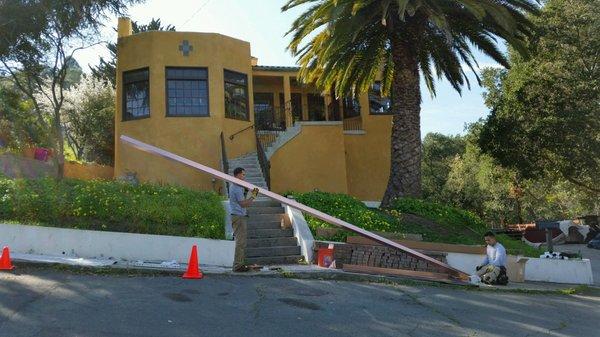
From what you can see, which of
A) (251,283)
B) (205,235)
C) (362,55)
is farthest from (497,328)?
(362,55)

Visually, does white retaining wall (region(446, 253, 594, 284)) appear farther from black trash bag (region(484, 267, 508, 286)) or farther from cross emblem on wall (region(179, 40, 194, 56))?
cross emblem on wall (region(179, 40, 194, 56))

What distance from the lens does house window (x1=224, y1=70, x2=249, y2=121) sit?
18109 mm

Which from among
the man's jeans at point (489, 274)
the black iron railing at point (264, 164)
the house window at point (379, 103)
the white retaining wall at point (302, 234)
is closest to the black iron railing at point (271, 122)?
the black iron railing at point (264, 164)

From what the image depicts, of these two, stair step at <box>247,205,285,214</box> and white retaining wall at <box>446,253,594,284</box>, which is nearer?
white retaining wall at <box>446,253,594,284</box>

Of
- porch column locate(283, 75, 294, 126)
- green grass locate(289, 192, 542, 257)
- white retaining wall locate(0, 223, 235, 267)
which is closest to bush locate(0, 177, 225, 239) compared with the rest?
white retaining wall locate(0, 223, 235, 267)

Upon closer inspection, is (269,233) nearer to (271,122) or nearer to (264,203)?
(264,203)

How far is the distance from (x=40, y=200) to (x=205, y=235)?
2951 mm

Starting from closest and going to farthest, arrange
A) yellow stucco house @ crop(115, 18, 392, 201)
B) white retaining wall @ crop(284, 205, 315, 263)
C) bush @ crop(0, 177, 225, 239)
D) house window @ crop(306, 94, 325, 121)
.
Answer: bush @ crop(0, 177, 225, 239) → white retaining wall @ crop(284, 205, 315, 263) → yellow stucco house @ crop(115, 18, 392, 201) → house window @ crop(306, 94, 325, 121)

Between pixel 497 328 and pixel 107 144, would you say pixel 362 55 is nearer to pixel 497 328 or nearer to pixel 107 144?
pixel 497 328

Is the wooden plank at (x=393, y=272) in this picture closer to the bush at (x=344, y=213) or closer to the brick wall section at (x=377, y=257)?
the brick wall section at (x=377, y=257)

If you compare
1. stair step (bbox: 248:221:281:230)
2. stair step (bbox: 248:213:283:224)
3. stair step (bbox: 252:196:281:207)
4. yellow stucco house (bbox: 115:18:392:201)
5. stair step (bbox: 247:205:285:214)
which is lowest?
stair step (bbox: 248:221:281:230)

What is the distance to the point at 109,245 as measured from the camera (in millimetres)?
9539

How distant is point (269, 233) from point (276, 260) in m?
1.08

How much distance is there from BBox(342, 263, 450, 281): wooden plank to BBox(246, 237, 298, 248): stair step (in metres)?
1.88
